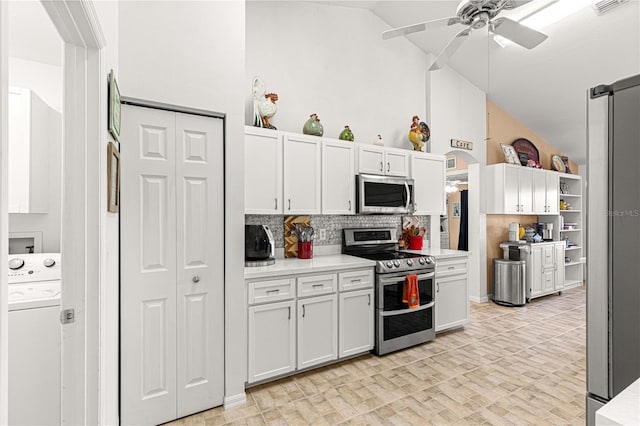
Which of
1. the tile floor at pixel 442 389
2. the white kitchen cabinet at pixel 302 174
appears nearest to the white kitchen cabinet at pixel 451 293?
the tile floor at pixel 442 389

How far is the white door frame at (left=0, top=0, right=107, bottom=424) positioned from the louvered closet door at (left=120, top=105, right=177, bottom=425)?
0.65 meters

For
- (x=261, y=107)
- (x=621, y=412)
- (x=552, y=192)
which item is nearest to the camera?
(x=621, y=412)

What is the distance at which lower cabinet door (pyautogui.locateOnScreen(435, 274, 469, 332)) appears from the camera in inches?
142

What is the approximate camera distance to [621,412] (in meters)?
0.62

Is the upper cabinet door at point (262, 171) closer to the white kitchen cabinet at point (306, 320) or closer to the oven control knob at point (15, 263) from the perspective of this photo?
the white kitchen cabinet at point (306, 320)

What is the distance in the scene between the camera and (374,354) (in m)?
3.14

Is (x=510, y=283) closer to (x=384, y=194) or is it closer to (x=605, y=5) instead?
(x=384, y=194)

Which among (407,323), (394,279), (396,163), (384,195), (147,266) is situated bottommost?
(407,323)

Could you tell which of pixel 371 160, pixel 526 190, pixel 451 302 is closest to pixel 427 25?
pixel 371 160

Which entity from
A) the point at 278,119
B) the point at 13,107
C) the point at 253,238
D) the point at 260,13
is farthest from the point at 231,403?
the point at 260,13

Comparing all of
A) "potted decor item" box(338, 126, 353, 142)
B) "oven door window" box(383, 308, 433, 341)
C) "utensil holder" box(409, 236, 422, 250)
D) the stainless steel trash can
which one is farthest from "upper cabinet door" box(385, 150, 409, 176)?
the stainless steel trash can

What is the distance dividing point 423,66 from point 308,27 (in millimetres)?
1772

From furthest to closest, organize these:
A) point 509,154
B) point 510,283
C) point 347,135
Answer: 1. point 509,154
2. point 510,283
3. point 347,135

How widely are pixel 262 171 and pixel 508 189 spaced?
3.93m
